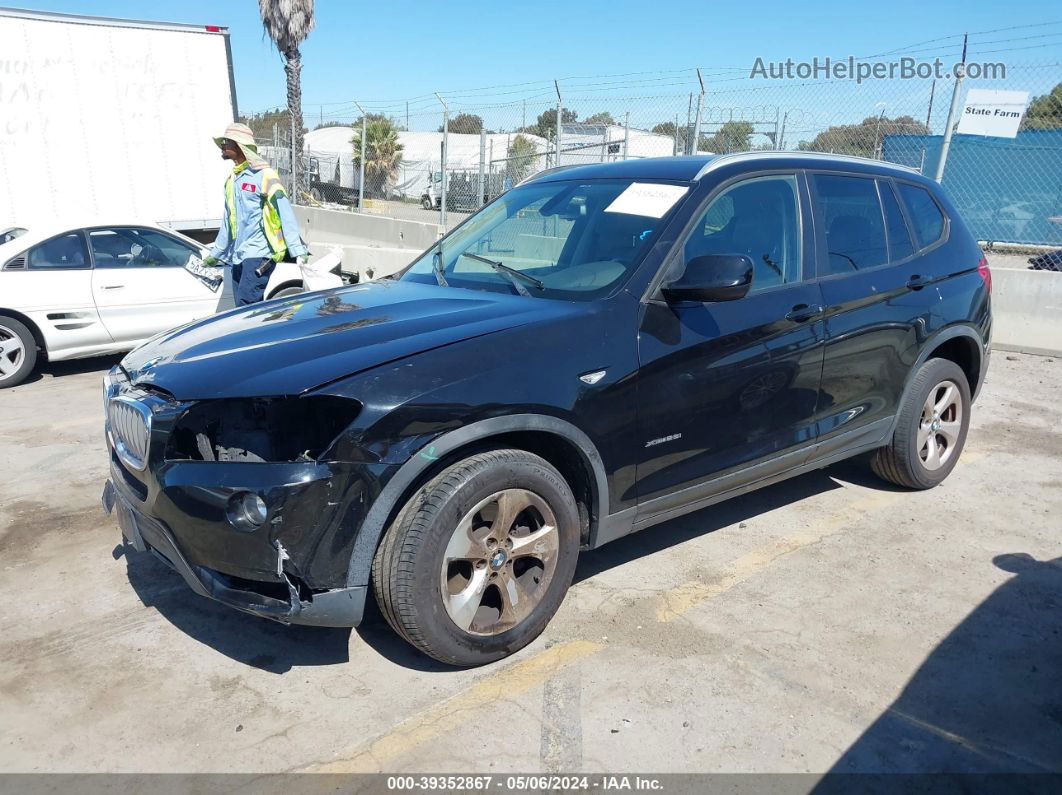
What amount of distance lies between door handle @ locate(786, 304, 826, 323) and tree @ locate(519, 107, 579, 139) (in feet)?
31.8

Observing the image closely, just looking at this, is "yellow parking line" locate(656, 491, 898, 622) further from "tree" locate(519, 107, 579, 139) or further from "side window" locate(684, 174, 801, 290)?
"tree" locate(519, 107, 579, 139)

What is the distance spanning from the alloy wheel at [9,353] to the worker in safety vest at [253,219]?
2.25m

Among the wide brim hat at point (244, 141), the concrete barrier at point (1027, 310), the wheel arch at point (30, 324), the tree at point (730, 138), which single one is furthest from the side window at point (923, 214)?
the tree at point (730, 138)

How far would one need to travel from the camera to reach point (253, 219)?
21.4 ft

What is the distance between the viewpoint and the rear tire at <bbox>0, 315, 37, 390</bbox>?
7.42 metres

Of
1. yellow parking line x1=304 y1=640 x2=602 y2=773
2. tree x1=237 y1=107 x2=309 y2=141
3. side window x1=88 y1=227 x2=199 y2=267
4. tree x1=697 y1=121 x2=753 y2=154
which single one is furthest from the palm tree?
yellow parking line x1=304 y1=640 x2=602 y2=773

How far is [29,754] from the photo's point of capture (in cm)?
276

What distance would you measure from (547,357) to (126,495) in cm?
167

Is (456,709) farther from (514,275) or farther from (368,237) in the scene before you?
(368,237)

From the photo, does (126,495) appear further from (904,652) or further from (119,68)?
(119,68)

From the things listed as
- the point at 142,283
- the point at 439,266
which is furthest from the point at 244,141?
the point at 439,266

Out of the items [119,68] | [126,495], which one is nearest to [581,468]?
[126,495]

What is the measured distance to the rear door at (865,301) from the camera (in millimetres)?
4176

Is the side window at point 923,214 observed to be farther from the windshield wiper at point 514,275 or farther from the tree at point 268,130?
the tree at point 268,130
